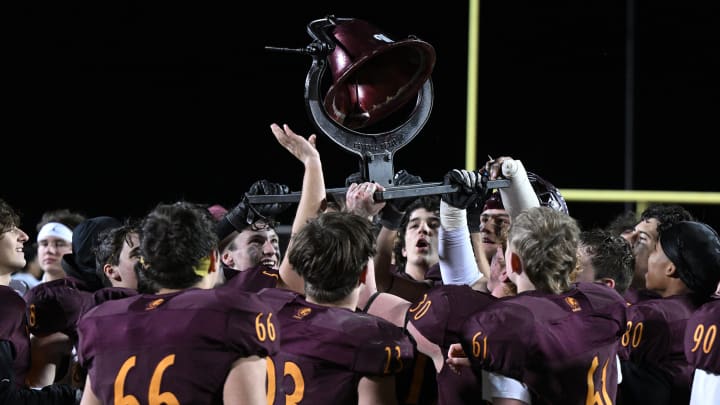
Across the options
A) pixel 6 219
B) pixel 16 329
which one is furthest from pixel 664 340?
pixel 6 219

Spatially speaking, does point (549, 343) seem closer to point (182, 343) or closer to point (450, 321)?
point (450, 321)

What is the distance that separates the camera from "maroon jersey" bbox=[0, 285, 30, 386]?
3.56m

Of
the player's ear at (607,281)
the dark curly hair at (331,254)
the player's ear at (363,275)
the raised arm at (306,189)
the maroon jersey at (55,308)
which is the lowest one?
the maroon jersey at (55,308)

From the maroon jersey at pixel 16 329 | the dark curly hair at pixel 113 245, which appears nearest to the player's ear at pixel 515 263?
the dark curly hair at pixel 113 245

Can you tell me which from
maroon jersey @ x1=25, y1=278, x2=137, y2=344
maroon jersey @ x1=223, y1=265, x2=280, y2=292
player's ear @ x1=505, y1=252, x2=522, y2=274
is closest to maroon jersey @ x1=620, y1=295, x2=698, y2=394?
player's ear @ x1=505, y1=252, x2=522, y2=274

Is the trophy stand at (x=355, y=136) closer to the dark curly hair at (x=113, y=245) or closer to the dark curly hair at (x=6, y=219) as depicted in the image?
the dark curly hair at (x=113, y=245)

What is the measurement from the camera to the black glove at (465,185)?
138 inches

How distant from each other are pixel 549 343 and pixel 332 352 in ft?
2.08

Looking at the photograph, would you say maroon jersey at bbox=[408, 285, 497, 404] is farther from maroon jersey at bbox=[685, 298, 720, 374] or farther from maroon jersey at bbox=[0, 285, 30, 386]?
maroon jersey at bbox=[0, 285, 30, 386]

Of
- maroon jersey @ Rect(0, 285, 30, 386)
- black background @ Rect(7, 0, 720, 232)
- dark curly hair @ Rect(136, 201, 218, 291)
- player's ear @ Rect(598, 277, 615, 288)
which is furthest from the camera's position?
black background @ Rect(7, 0, 720, 232)

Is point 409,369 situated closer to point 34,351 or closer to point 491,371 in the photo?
point 491,371

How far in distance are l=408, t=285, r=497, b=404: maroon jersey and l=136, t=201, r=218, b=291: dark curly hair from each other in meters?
0.69

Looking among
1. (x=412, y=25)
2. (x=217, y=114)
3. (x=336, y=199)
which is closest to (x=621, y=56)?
(x=412, y=25)

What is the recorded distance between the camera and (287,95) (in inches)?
360
